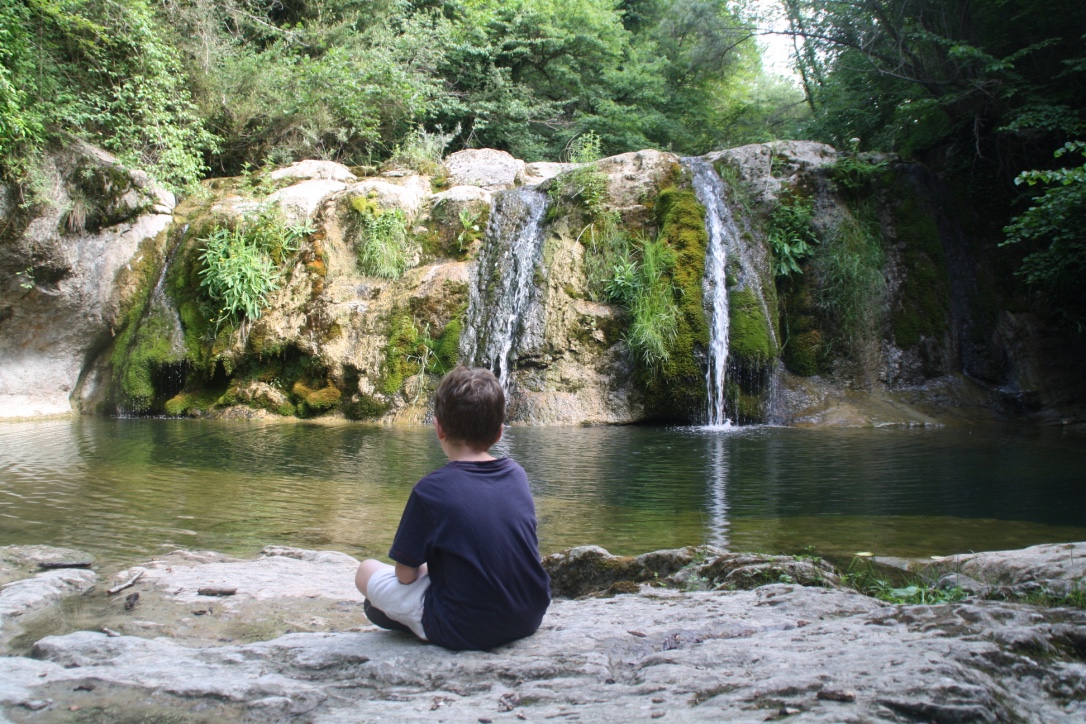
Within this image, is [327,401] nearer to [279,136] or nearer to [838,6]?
[279,136]

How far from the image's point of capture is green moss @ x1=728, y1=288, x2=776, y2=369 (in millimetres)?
11594

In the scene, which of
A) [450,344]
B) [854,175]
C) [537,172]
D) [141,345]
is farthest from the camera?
[537,172]

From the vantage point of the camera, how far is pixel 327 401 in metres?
12.4

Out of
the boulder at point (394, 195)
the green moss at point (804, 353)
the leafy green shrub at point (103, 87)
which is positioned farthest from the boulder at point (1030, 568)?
the leafy green shrub at point (103, 87)

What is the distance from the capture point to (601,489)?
21.1ft

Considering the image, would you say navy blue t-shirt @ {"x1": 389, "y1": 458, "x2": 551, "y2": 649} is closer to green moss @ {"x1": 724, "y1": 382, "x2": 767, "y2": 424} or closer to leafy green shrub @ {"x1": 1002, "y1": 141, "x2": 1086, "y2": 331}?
leafy green shrub @ {"x1": 1002, "y1": 141, "x2": 1086, "y2": 331}

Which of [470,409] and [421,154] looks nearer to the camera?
[470,409]

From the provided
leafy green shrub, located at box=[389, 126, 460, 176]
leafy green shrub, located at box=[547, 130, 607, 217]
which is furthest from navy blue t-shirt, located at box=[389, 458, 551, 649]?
leafy green shrub, located at box=[389, 126, 460, 176]

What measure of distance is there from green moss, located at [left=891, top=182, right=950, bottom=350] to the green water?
310cm

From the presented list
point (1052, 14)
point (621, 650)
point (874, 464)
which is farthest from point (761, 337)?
point (621, 650)

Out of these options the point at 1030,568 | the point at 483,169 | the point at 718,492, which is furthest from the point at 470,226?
the point at 1030,568

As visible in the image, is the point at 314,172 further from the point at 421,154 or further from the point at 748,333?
the point at 748,333

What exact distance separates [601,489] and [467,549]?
4198 mm

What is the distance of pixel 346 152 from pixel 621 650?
17870 millimetres
